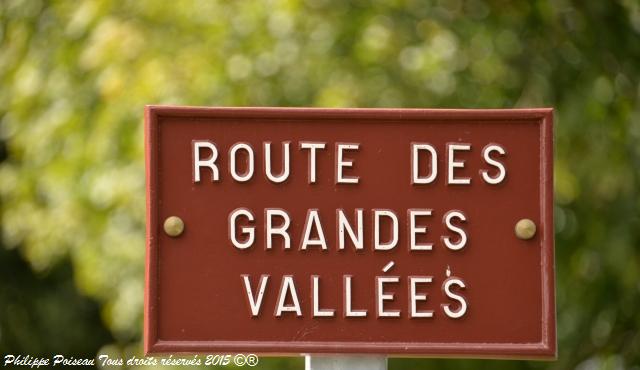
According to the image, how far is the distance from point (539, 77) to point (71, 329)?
3377 millimetres

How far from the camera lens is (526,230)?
271cm

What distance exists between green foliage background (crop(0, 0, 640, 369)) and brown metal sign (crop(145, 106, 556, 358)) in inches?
71.9

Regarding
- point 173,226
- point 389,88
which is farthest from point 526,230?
point 389,88

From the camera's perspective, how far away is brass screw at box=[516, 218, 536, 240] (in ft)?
8.88

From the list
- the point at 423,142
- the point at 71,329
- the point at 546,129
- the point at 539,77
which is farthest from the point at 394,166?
the point at 71,329

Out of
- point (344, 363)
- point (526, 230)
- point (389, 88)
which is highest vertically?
point (389, 88)

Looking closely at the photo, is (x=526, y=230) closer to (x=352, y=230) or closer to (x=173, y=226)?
(x=352, y=230)

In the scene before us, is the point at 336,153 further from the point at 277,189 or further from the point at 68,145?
the point at 68,145

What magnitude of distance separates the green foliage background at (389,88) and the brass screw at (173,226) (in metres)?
1.89

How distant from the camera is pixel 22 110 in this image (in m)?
5.76

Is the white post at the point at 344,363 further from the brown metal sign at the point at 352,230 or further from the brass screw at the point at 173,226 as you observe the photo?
the brass screw at the point at 173,226

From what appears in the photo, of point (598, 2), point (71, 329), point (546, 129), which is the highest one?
point (598, 2)

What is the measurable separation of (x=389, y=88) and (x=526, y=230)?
2.05 metres

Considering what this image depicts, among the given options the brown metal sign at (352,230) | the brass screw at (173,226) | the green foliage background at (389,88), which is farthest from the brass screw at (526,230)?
the green foliage background at (389,88)
